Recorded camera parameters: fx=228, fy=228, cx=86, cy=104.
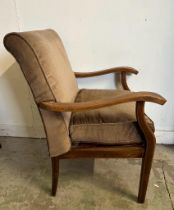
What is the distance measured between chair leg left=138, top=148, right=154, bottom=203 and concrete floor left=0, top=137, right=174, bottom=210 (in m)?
0.06

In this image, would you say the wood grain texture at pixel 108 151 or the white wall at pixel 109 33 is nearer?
the wood grain texture at pixel 108 151

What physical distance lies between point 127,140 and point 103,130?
14cm

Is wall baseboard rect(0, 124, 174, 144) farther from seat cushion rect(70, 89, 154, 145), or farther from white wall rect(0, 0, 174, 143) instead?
seat cushion rect(70, 89, 154, 145)

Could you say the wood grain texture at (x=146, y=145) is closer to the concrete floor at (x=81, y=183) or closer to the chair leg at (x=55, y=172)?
the concrete floor at (x=81, y=183)

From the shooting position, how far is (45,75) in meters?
1.11

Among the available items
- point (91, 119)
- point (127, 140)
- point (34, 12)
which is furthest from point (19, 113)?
point (127, 140)

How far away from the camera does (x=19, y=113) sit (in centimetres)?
201

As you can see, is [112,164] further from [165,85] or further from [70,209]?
[165,85]

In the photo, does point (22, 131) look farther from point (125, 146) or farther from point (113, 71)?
point (125, 146)

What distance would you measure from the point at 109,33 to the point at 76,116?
0.74 metres

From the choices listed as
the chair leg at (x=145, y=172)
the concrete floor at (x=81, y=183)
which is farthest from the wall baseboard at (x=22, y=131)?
the chair leg at (x=145, y=172)

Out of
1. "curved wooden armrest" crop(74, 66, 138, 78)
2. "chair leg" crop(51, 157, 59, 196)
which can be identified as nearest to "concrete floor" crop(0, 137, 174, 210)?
"chair leg" crop(51, 157, 59, 196)

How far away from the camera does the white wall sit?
1600 mm

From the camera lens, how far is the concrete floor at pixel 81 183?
4.42 feet
